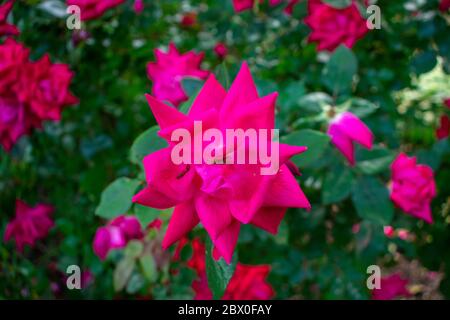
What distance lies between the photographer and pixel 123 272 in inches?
46.7

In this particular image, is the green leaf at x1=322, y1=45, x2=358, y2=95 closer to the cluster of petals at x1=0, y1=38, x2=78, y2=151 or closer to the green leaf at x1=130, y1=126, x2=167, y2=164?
the green leaf at x1=130, y1=126, x2=167, y2=164

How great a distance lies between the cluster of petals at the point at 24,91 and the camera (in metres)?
1.02

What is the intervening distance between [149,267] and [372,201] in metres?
0.47

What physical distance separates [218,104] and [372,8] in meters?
0.57

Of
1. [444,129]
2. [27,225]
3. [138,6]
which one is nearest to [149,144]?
[138,6]

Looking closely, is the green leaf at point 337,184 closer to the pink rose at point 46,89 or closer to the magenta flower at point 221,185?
the magenta flower at point 221,185

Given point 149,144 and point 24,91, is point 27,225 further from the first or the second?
point 149,144

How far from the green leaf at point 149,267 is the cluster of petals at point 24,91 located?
35 centimetres

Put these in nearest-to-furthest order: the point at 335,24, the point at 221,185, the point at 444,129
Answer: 1. the point at 221,185
2. the point at 335,24
3. the point at 444,129

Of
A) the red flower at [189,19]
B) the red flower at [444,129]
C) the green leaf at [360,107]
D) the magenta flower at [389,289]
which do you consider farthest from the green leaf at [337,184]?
the red flower at [189,19]

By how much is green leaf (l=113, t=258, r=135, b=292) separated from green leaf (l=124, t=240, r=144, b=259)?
12mm

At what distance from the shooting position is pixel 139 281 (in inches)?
48.1

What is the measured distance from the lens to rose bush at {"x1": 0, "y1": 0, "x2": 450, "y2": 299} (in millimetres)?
662
